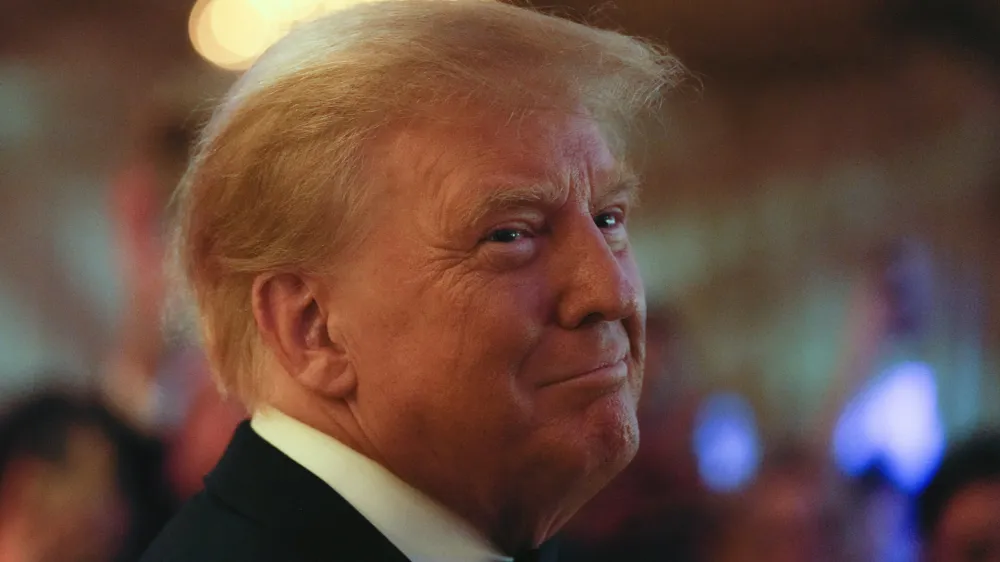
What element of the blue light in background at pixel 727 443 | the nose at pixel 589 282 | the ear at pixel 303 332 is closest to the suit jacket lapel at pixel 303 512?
the ear at pixel 303 332

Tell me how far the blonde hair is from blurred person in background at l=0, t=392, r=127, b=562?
765 millimetres

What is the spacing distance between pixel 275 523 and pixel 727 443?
1.32m

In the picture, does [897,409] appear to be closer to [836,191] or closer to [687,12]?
[836,191]

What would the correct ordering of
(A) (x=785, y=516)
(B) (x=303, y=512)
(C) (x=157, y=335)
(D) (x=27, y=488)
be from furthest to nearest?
(A) (x=785, y=516)
(C) (x=157, y=335)
(D) (x=27, y=488)
(B) (x=303, y=512)

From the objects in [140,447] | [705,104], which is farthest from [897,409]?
[140,447]

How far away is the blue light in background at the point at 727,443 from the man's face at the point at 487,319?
3.38 feet

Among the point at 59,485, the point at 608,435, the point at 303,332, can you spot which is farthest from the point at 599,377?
the point at 59,485

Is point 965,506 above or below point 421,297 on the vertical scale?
below

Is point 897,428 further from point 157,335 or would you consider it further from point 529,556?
point 157,335

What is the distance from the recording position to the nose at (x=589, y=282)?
1.06 metres

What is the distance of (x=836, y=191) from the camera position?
79.0 inches

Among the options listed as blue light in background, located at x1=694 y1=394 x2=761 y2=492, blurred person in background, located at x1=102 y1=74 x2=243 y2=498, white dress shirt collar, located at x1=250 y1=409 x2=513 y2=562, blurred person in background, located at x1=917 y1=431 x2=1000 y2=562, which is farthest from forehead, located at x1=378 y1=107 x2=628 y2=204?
blurred person in background, located at x1=917 y1=431 x2=1000 y2=562

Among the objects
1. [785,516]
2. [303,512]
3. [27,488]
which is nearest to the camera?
[303,512]

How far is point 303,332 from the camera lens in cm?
112
